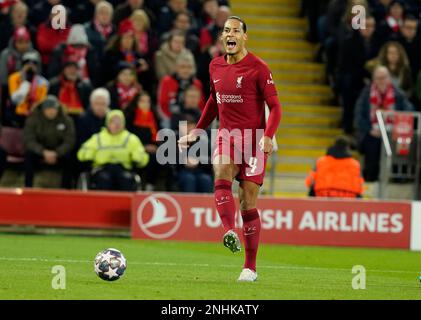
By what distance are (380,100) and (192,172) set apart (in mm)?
3793

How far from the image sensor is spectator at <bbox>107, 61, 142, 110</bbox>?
66.5 feet

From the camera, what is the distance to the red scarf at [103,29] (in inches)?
824

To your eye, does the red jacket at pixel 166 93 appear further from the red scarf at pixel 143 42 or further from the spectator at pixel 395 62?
the spectator at pixel 395 62

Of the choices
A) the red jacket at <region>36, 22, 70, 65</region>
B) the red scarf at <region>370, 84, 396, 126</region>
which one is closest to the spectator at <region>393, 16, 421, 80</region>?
the red scarf at <region>370, 84, 396, 126</region>

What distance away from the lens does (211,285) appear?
1121cm

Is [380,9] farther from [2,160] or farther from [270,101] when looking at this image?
[270,101]

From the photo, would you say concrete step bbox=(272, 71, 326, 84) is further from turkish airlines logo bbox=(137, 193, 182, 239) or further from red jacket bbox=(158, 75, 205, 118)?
turkish airlines logo bbox=(137, 193, 182, 239)

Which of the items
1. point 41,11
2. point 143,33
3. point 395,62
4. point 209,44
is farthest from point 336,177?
point 41,11

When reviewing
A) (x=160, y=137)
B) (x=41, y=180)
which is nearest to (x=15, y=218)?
(x=41, y=180)

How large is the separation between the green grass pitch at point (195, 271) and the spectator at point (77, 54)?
325 cm

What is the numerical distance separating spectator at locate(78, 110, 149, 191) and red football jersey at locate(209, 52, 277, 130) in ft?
22.8

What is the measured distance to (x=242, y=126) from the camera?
12.1 meters
